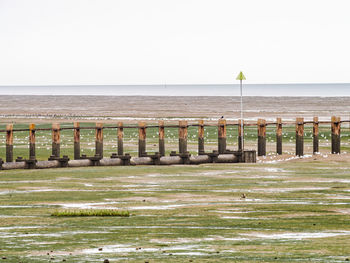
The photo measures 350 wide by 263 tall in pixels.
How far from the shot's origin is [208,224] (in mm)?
14969

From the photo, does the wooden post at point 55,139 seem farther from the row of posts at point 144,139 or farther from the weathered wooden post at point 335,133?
the weathered wooden post at point 335,133

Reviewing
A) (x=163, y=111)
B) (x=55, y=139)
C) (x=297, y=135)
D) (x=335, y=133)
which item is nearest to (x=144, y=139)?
(x=55, y=139)

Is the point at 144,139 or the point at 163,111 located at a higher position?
the point at 163,111

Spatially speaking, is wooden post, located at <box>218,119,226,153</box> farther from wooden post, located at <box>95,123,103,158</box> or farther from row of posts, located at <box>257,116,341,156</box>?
wooden post, located at <box>95,123,103,158</box>

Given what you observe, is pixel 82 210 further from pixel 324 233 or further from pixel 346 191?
pixel 346 191


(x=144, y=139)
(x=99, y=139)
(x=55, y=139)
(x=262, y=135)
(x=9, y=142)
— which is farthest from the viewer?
(x=262, y=135)

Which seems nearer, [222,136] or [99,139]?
[99,139]

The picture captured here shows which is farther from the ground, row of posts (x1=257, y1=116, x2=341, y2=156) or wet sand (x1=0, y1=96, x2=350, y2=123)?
wet sand (x1=0, y1=96, x2=350, y2=123)

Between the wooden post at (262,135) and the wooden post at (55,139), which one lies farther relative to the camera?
the wooden post at (262,135)

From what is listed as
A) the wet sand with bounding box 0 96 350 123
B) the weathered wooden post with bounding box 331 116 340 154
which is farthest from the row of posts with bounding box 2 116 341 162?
the wet sand with bounding box 0 96 350 123

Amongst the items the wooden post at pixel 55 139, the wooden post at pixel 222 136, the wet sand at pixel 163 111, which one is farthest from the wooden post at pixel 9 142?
the wet sand at pixel 163 111

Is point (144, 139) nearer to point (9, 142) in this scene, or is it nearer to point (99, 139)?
point (99, 139)

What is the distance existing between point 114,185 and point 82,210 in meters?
5.71

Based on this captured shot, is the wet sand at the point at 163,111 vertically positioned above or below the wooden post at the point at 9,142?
above
